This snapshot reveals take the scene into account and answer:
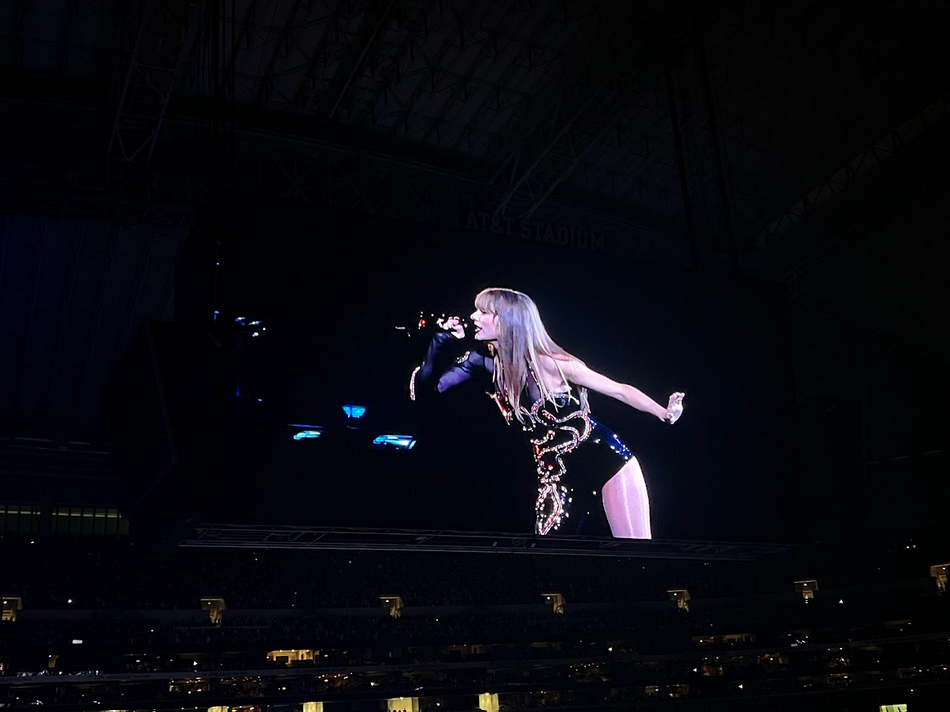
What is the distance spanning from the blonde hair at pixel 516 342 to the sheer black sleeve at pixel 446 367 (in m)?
0.47

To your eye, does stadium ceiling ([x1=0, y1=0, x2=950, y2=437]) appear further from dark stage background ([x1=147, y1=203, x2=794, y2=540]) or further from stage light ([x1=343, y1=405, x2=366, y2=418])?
stage light ([x1=343, y1=405, x2=366, y2=418])

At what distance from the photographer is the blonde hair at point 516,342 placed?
24719mm

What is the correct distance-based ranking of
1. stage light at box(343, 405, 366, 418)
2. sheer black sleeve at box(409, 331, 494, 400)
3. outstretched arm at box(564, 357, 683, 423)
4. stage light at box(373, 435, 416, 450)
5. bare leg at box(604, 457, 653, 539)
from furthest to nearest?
outstretched arm at box(564, 357, 683, 423) < bare leg at box(604, 457, 653, 539) < sheer black sleeve at box(409, 331, 494, 400) < stage light at box(373, 435, 416, 450) < stage light at box(343, 405, 366, 418)

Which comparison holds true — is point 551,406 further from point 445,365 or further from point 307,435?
point 307,435

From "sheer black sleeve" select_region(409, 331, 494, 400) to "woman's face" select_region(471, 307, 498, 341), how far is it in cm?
52

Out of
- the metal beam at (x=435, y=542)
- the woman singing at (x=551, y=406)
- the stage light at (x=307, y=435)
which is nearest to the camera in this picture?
the stage light at (x=307, y=435)

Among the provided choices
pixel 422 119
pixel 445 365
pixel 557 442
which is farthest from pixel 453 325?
pixel 422 119

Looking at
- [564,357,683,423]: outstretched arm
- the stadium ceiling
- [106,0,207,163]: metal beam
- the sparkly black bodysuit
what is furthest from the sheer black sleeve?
[106,0,207,163]: metal beam

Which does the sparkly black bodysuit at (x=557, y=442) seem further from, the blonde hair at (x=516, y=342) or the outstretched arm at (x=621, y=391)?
the outstretched arm at (x=621, y=391)

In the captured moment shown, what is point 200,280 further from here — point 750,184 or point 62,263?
point 750,184

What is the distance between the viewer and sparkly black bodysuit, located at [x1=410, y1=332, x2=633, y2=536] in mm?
24109

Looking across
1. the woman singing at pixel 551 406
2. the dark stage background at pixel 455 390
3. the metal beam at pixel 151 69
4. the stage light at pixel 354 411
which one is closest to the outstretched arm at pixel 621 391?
the woman singing at pixel 551 406

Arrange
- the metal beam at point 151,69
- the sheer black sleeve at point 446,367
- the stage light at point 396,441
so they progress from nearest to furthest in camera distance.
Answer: the stage light at point 396,441
the metal beam at point 151,69
the sheer black sleeve at point 446,367

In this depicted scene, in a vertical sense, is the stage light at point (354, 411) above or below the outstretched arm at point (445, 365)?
below
